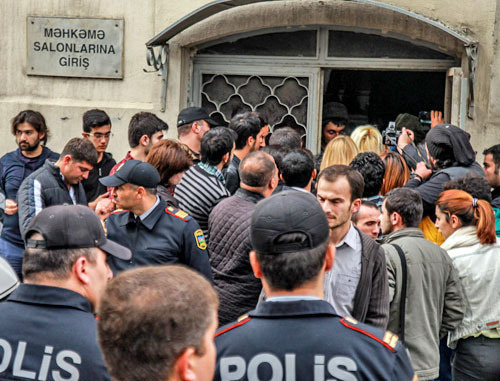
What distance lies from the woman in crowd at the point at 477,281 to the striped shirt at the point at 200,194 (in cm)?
164

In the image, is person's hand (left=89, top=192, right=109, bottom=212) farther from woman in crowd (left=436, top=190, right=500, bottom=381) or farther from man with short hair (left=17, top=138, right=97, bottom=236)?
woman in crowd (left=436, top=190, right=500, bottom=381)

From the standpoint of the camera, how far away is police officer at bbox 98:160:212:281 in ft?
14.7

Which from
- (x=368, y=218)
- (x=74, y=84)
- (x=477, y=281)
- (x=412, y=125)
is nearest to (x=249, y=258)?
(x=368, y=218)

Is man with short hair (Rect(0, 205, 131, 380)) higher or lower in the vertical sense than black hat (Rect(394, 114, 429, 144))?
lower

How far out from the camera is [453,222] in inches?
186

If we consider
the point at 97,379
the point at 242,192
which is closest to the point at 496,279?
the point at 242,192

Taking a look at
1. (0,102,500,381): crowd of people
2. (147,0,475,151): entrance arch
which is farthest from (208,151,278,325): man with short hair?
(147,0,475,151): entrance arch

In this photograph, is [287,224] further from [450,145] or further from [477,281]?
[450,145]

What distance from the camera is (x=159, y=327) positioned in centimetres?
184

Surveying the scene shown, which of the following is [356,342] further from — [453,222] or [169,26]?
[169,26]

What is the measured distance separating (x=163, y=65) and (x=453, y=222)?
401cm

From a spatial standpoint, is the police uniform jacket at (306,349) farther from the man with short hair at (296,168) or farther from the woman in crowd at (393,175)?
the woman in crowd at (393,175)

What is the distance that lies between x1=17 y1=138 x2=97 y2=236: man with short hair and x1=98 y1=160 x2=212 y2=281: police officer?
910 mm

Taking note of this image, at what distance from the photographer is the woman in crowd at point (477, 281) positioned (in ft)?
15.1
